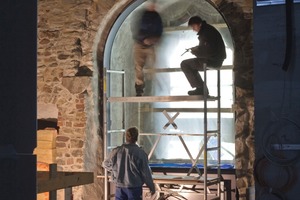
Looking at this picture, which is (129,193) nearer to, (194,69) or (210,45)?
(194,69)

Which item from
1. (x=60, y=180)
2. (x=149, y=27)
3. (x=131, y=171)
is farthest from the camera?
(x=149, y=27)

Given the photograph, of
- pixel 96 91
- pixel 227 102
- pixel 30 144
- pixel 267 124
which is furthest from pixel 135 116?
pixel 30 144

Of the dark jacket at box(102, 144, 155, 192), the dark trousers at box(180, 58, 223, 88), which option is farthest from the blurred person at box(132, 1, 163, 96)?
the dark jacket at box(102, 144, 155, 192)

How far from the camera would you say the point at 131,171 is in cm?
697

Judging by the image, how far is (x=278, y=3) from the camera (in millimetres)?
4863

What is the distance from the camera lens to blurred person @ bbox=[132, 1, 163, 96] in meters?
9.33

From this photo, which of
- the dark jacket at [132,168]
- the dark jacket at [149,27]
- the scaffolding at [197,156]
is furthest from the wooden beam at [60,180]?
the dark jacket at [149,27]

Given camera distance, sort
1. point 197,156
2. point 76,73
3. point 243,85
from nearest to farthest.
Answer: point 243,85
point 197,156
point 76,73

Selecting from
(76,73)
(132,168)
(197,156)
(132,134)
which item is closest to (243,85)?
(197,156)

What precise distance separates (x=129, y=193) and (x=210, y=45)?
2.54m

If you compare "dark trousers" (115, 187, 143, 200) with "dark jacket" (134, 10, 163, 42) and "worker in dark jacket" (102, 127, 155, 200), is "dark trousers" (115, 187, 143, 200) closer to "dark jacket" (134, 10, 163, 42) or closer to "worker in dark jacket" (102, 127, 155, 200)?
"worker in dark jacket" (102, 127, 155, 200)

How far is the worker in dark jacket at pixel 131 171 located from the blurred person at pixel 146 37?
2485 millimetres

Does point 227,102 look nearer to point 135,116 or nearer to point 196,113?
point 196,113

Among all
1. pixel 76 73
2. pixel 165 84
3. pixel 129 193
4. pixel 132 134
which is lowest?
pixel 129 193
